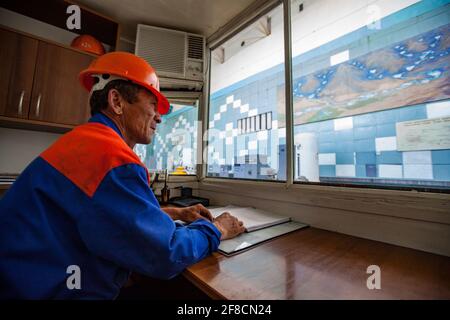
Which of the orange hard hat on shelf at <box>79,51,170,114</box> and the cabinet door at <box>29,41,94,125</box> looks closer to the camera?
the orange hard hat on shelf at <box>79,51,170,114</box>

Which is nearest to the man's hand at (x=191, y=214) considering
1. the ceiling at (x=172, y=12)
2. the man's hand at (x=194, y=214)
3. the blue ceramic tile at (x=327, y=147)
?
the man's hand at (x=194, y=214)

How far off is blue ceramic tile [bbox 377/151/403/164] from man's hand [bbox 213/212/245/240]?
29.6 inches

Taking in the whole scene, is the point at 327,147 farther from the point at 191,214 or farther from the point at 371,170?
the point at 191,214

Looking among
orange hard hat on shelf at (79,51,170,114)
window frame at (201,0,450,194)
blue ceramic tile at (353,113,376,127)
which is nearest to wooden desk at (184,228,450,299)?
window frame at (201,0,450,194)

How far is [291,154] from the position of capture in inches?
49.3

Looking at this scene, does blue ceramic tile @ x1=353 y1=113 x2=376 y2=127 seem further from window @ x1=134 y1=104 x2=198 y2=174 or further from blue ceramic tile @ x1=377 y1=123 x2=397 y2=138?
window @ x1=134 y1=104 x2=198 y2=174

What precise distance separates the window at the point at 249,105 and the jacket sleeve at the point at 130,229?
37.3 inches

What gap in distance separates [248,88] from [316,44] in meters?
0.60

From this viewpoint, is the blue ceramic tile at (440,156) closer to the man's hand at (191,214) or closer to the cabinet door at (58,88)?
the man's hand at (191,214)

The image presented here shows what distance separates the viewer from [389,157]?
3.02 feet

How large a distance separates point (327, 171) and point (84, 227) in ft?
3.77

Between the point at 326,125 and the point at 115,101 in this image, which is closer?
the point at 115,101

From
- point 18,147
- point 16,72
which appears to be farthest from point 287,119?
point 18,147

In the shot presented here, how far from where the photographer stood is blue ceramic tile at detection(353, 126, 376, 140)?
0.98 meters
